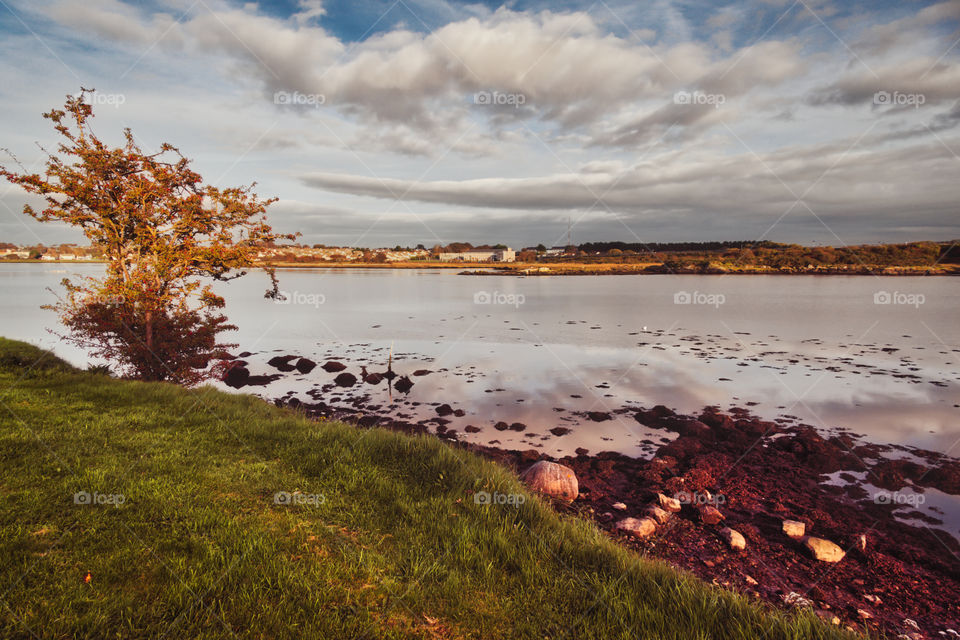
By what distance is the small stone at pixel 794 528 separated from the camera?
7477 millimetres

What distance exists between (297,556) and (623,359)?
19827 mm

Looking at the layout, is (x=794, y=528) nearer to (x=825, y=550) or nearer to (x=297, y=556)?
(x=825, y=550)

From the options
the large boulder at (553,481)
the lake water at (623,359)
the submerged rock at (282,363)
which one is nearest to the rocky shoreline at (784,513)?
the large boulder at (553,481)

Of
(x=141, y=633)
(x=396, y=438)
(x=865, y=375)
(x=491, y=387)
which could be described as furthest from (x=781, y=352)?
(x=141, y=633)

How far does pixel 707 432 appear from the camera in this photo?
12086mm

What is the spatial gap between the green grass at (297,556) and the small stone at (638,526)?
1345mm

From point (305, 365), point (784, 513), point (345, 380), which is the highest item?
point (305, 365)

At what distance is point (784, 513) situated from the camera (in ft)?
27.1

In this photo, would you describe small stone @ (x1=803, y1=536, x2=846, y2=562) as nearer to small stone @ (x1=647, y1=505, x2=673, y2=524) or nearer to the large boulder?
small stone @ (x1=647, y1=505, x2=673, y2=524)

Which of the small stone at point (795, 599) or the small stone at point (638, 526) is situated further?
the small stone at point (638, 526)

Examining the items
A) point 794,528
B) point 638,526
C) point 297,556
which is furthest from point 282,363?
point 794,528

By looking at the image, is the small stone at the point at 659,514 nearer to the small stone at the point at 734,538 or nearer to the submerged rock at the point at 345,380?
the small stone at the point at 734,538

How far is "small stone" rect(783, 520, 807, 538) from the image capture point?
748 cm

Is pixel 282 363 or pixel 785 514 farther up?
pixel 282 363
